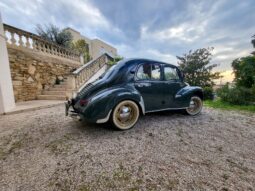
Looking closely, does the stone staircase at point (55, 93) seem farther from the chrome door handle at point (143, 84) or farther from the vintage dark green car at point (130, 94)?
the chrome door handle at point (143, 84)

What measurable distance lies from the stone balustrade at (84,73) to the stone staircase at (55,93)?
1.30 feet

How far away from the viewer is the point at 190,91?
11.5ft

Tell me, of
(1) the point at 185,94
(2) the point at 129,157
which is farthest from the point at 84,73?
(2) the point at 129,157

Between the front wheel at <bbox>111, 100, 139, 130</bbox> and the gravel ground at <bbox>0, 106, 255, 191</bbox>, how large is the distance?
0.15 metres

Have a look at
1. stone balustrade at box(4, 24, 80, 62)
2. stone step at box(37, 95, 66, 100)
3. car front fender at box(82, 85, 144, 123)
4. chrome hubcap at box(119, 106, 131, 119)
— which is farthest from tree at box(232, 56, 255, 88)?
stone balustrade at box(4, 24, 80, 62)

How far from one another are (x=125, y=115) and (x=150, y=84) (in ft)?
2.98

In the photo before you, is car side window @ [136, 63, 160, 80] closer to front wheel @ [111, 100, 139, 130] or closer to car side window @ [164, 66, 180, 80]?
car side window @ [164, 66, 180, 80]

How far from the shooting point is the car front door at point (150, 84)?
2.88 m

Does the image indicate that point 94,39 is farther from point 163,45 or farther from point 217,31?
point 217,31

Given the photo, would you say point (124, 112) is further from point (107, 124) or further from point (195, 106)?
point (195, 106)

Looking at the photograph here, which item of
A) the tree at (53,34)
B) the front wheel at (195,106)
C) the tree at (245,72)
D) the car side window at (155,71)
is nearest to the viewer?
the car side window at (155,71)

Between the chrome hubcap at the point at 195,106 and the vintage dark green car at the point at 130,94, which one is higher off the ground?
the vintage dark green car at the point at 130,94

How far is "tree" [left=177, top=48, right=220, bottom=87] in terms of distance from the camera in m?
9.76

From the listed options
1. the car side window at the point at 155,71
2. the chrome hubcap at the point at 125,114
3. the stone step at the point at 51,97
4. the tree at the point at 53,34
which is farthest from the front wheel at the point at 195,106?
the tree at the point at 53,34
